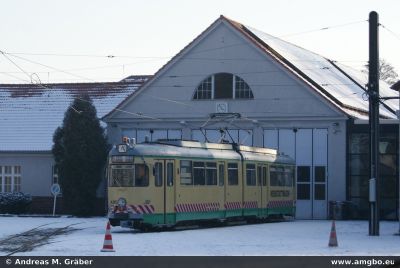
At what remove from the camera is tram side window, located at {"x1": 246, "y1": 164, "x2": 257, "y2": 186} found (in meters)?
37.6

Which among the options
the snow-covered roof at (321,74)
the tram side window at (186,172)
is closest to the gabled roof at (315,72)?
the snow-covered roof at (321,74)

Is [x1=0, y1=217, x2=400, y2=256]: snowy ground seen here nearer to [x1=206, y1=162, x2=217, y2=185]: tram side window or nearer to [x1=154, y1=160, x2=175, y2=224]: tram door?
[x1=154, y1=160, x2=175, y2=224]: tram door

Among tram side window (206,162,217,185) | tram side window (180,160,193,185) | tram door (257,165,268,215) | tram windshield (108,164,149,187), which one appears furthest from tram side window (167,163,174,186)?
tram door (257,165,268,215)

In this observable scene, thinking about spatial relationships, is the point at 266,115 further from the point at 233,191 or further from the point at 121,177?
the point at 121,177

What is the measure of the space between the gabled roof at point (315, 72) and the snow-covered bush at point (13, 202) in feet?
20.6

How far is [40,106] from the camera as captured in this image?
177 feet

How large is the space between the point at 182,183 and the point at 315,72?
20.9 metres

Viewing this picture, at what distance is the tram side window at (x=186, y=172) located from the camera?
32688 millimetres

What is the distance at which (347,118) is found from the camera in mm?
43906

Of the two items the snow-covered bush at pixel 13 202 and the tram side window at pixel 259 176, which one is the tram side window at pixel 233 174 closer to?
the tram side window at pixel 259 176

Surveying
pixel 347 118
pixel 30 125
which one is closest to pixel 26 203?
pixel 30 125

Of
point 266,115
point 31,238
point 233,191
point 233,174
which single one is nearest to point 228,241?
point 31,238

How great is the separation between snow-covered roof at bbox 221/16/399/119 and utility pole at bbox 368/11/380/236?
410 inches

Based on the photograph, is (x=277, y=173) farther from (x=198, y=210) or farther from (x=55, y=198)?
(x=55, y=198)
